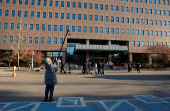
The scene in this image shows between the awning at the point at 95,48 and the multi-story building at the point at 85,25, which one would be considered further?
the multi-story building at the point at 85,25

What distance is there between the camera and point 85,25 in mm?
36656

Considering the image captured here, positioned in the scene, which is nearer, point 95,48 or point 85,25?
point 95,48

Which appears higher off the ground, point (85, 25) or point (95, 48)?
point (85, 25)

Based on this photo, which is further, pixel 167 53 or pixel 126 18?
pixel 126 18

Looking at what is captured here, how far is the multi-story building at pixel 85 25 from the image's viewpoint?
112 feet

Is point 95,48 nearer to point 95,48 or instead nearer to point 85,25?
point 95,48

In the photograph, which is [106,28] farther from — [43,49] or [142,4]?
[43,49]

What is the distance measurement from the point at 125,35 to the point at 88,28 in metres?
13.3

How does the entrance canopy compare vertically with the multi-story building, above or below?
below

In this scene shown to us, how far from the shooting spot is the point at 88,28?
36.8 meters

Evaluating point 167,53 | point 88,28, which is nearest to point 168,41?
point 167,53

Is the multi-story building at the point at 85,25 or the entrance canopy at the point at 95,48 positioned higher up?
the multi-story building at the point at 85,25

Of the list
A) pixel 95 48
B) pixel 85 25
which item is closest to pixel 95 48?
pixel 95 48

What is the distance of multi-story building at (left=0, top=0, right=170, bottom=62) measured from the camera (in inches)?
1348
